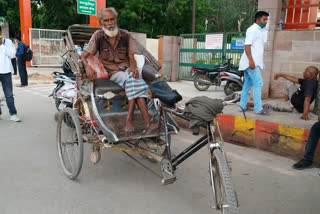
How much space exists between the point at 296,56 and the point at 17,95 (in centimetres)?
746

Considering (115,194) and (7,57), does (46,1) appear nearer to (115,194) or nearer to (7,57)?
(7,57)

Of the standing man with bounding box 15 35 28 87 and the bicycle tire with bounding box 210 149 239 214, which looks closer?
the bicycle tire with bounding box 210 149 239 214

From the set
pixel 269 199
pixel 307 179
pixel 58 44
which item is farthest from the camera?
pixel 58 44

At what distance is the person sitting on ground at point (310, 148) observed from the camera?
355 cm


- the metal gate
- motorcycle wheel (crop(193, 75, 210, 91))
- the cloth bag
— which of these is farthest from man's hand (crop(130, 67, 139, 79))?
the metal gate

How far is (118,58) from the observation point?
3928 millimetres

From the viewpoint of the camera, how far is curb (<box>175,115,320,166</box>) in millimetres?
4031

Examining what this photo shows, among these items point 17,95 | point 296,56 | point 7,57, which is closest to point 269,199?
point 296,56

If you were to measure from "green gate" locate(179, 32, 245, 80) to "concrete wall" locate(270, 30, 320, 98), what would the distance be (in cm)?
258

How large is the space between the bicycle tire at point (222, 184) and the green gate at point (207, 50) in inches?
296

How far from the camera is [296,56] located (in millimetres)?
6465

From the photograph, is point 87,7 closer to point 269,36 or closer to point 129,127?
point 269,36

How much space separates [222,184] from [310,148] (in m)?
1.98

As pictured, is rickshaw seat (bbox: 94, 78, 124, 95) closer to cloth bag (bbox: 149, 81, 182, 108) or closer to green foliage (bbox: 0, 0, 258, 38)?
cloth bag (bbox: 149, 81, 182, 108)
